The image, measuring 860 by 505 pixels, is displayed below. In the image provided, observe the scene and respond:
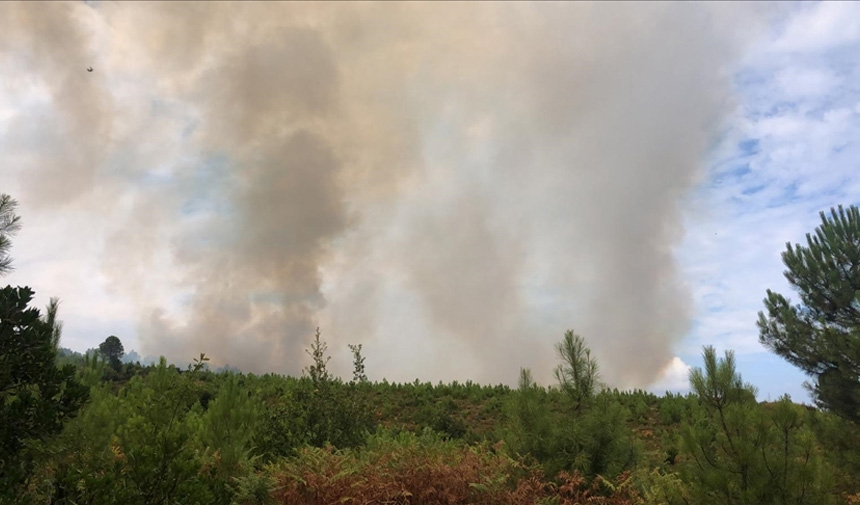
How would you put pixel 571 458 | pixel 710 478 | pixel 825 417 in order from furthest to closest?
pixel 825 417 < pixel 571 458 < pixel 710 478

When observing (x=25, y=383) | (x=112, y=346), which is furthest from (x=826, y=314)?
(x=112, y=346)

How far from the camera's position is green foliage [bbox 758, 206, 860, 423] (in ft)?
39.0

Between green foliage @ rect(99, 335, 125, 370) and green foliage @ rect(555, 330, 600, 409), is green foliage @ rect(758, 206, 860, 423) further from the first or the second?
green foliage @ rect(99, 335, 125, 370)

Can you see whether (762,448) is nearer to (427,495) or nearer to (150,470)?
(427,495)

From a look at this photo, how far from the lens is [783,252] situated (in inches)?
586

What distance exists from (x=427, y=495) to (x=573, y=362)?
3.24 metres

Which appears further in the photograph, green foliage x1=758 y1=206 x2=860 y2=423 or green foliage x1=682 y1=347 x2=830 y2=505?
green foliage x1=758 y1=206 x2=860 y2=423

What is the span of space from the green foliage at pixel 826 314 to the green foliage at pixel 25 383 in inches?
536

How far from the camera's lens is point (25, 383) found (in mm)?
4738

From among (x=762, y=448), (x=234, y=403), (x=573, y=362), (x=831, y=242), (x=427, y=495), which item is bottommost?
(x=427, y=495)

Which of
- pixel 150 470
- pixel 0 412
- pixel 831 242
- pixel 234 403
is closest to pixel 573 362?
pixel 234 403

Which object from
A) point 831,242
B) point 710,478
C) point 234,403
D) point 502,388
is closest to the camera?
point 710,478

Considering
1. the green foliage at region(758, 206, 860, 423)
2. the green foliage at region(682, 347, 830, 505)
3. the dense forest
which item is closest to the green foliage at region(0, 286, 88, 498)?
the dense forest

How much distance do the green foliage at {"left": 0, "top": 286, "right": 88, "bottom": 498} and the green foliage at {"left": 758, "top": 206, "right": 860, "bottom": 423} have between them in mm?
13604
